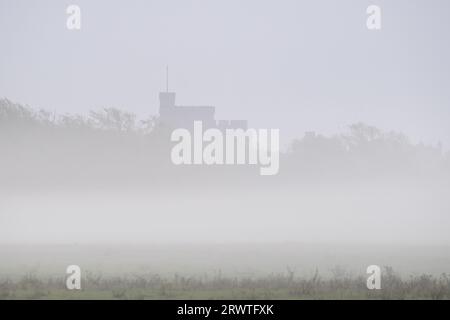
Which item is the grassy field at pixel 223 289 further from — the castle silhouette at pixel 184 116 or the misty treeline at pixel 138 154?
the castle silhouette at pixel 184 116

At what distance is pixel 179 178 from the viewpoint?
83.2 m

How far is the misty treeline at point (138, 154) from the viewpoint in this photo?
74750 millimetres

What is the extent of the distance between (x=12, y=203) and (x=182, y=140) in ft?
60.8

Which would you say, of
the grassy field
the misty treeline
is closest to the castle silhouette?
the misty treeline

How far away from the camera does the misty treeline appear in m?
74.8

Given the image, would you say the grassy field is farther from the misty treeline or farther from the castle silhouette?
the castle silhouette

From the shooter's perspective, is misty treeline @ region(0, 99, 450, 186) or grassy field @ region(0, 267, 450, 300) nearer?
grassy field @ region(0, 267, 450, 300)

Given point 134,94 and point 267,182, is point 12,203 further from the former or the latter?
point 134,94
